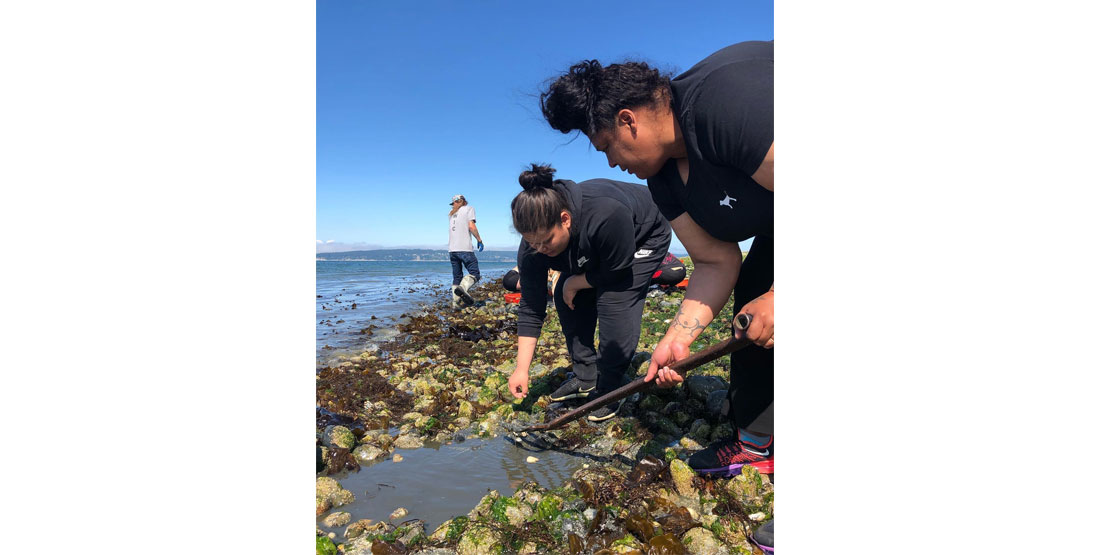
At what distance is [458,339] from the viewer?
294 inches

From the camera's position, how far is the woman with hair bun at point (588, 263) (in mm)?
3525

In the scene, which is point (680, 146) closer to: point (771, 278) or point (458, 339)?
point (771, 278)

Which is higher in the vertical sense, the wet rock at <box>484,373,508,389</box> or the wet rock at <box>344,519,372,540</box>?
the wet rock at <box>484,373,508,389</box>

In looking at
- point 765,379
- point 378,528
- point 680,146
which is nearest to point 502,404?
point 378,528

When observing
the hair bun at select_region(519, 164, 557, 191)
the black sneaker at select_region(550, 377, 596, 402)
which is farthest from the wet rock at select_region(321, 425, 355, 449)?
the hair bun at select_region(519, 164, 557, 191)

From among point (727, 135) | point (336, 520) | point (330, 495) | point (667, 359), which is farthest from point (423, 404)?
point (727, 135)

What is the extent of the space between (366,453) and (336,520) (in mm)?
857

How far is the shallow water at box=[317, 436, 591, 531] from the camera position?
2.69 meters

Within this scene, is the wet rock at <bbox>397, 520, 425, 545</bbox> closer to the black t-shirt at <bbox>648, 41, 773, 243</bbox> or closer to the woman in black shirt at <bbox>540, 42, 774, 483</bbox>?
the woman in black shirt at <bbox>540, 42, 774, 483</bbox>

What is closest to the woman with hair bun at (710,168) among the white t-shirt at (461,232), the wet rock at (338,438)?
the wet rock at (338,438)

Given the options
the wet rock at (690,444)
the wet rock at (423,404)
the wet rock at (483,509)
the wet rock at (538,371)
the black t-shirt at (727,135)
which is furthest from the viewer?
the wet rock at (538,371)

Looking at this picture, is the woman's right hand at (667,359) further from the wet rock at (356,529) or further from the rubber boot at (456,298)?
the rubber boot at (456,298)

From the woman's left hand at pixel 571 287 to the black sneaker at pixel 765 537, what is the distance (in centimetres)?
218

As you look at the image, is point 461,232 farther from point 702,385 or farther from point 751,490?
point 751,490
